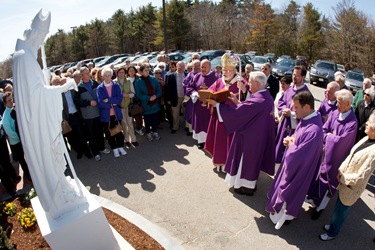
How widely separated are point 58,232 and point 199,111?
4401 millimetres

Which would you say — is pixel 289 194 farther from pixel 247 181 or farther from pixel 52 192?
pixel 52 192

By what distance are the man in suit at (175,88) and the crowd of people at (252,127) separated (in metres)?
0.03

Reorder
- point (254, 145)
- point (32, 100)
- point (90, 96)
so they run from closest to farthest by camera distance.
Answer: point (32, 100)
point (254, 145)
point (90, 96)

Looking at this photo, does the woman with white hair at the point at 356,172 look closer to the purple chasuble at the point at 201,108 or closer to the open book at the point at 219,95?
the open book at the point at 219,95

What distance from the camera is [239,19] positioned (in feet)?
135

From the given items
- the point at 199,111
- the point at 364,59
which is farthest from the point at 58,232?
the point at 364,59

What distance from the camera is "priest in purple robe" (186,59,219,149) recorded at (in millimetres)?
6398

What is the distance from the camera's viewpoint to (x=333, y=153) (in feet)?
12.6

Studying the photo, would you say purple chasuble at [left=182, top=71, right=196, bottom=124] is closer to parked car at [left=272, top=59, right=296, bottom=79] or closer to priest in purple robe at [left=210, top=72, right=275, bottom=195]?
priest in purple robe at [left=210, top=72, right=275, bottom=195]

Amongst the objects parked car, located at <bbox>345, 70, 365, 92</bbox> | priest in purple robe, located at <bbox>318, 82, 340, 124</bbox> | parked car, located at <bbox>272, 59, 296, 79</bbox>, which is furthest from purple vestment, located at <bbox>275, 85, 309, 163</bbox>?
parked car, located at <bbox>272, 59, 296, 79</bbox>

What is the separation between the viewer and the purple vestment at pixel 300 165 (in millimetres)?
3297

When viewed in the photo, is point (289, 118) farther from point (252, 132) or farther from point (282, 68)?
point (282, 68)

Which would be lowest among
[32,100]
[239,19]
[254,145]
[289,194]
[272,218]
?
[272,218]

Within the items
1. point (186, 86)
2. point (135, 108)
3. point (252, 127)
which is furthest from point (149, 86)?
point (252, 127)
